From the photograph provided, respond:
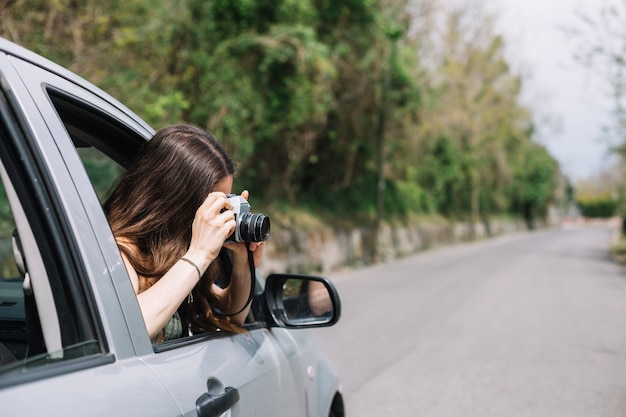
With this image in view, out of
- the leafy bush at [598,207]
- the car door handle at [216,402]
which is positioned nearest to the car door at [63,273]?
the car door handle at [216,402]

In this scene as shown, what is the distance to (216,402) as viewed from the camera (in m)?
1.71

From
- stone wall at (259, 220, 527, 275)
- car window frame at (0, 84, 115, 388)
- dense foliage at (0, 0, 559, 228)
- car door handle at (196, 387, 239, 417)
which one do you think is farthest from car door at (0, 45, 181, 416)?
stone wall at (259, 220, 527, 275)

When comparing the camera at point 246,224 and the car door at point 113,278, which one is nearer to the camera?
the car door at point 113,278

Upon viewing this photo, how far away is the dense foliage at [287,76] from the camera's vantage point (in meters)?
11.3

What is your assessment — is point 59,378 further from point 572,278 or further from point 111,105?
point 572,278

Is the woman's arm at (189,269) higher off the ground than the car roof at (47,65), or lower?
lower

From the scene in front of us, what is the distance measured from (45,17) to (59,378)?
10.0 m

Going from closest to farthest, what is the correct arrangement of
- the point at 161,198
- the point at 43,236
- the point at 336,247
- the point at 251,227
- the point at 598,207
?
the point at 43,236
the point at 251,227
the point at 161,198
the point at 336,247
the point at 598,207

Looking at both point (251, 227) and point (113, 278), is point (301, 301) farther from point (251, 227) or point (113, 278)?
point (113, 278)

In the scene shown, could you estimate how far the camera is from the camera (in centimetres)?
184

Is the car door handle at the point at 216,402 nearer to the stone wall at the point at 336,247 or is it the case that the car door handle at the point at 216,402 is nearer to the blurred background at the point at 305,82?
the blurred background at the point at 305,82

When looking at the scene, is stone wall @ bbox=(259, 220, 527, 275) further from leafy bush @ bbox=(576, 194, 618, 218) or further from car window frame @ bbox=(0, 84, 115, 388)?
leafy bush @ bbox=(576, 194, 618, 218)

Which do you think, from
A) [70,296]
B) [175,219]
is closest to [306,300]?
[175,219]

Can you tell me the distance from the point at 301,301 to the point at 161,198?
0.82 metres
